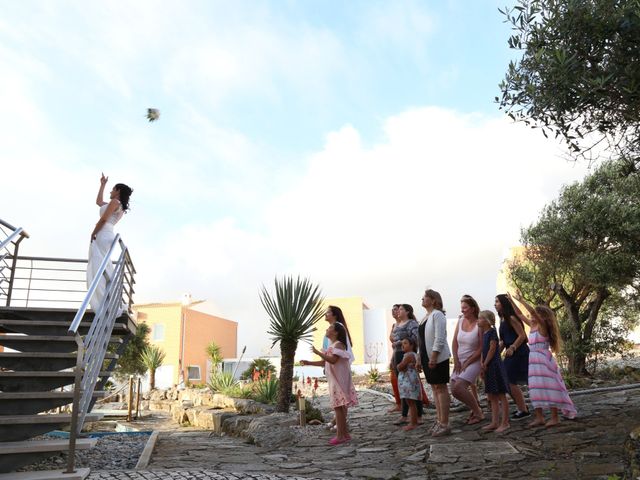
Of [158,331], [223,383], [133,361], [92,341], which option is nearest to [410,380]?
[92,341]

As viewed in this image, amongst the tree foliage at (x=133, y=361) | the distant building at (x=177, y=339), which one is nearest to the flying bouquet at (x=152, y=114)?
the tree foliage at (x=133, y=361)

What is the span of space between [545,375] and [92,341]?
504cm

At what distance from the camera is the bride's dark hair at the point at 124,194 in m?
7.06

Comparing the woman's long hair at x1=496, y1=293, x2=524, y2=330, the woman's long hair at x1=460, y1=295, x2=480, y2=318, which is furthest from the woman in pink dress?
the woman's long hair at x1=496, y1=293, x2=524, y2=330

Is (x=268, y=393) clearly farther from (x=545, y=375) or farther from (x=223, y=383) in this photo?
(x=545, y=375)

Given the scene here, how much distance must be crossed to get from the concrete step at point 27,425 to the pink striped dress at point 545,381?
510 centimetres

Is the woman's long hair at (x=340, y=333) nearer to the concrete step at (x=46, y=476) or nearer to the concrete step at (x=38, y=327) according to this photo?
the concrete step at (x=38, y=327)

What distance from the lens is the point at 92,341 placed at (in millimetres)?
4984

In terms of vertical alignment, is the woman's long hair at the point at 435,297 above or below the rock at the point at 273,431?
above

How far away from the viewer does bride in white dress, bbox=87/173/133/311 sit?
675cm

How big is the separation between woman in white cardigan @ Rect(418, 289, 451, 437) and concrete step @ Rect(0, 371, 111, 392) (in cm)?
397

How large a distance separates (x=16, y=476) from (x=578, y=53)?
20.5ft

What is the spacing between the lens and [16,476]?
4.29 meters

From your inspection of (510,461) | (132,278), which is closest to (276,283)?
(132,278)
